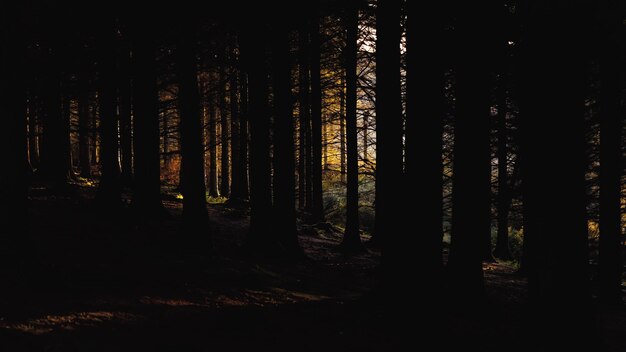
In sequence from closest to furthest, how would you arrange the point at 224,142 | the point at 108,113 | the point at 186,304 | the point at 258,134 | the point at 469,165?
the point at 186,304 → the point at 469,165 → the point at 258,134 → the point at 108,113 → the point at 224,142

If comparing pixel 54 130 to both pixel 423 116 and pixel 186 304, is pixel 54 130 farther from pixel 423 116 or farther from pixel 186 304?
pixel 423 116

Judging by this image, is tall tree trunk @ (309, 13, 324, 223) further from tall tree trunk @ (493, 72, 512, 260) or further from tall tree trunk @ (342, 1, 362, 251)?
tall tree trunk @ (493, 72, 512, 260)

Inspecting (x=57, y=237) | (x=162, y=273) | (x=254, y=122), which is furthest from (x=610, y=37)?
(x=57, y=237)

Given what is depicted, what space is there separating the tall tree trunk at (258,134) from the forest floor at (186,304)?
35.3 inches

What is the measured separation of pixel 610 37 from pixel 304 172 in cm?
1792

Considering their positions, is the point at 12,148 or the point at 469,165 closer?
the point at 12,148

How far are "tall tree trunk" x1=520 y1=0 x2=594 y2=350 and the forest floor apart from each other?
23.7 inches

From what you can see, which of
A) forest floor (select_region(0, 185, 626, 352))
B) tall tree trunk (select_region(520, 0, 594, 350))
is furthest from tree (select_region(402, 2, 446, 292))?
tall tree trunk (select_region(520, 0, 594, 350))

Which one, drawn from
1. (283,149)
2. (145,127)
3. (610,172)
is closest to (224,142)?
(145,127)

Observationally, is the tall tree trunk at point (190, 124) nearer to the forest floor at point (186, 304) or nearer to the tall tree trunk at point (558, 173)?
the forest floor at point (186, 304)

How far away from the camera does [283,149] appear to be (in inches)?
511

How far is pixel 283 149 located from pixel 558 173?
865 cm

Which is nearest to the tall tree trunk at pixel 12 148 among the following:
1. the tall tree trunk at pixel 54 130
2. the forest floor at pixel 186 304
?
the forest floor at pixel 186 304

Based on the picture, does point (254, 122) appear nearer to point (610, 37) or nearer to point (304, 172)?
point (610, 37)
